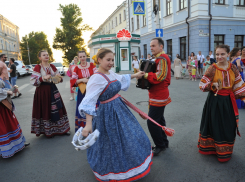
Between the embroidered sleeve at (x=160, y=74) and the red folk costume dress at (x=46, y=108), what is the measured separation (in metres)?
2.38

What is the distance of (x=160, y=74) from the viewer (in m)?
3.07

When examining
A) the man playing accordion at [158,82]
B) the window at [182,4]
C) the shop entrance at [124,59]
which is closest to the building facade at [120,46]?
the shop entrance at [124,59]

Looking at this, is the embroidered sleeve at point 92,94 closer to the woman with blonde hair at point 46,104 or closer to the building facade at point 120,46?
the woman with blonde hair at point 46,104

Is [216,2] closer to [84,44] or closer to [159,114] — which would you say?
[159,114]

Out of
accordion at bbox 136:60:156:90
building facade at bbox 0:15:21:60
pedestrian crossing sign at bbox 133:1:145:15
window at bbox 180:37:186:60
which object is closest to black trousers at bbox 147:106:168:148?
accordion at bbox 136:60:156:90

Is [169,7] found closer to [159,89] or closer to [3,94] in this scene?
[159,89]

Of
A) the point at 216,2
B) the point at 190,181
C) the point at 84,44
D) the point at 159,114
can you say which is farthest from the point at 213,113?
the point at 84,44

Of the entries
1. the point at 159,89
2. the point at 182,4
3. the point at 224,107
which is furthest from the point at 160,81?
the point at 182,4

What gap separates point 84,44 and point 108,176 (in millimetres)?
46088

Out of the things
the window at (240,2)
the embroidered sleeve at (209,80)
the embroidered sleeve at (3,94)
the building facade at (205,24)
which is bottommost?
the embroidered sleeve at (3,94)

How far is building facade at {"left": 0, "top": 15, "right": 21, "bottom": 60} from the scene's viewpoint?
163 feet

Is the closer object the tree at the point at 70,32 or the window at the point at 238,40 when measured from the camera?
the window at the point at 238,40

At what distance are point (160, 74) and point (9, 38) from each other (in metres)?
62.2

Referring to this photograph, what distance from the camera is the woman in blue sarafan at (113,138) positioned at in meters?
2.50
